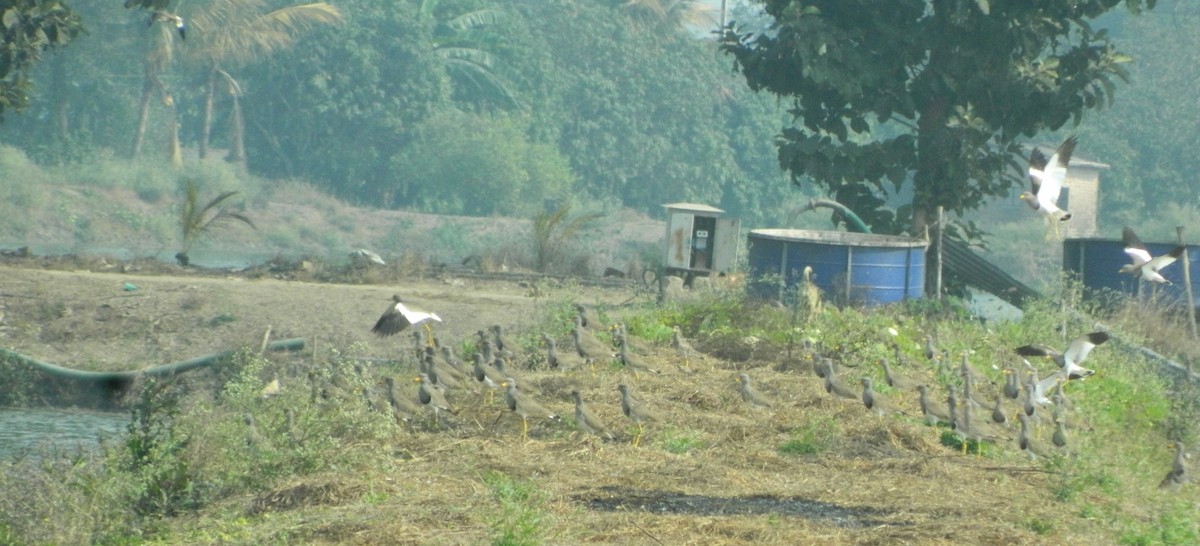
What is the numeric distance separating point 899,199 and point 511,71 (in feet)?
53.6

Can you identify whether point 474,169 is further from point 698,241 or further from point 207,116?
point 698,241

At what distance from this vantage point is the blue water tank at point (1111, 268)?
2230cm

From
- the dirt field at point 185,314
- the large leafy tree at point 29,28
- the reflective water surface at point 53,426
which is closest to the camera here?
the large leafy tree at point 29,28

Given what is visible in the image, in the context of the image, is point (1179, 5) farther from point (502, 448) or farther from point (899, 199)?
point (502, 448)

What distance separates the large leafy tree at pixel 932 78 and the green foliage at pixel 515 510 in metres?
13.7

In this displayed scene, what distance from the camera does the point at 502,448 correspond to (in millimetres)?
11641

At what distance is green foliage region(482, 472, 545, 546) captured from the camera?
834 cm

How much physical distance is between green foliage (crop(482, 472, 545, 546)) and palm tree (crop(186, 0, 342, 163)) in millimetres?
44789

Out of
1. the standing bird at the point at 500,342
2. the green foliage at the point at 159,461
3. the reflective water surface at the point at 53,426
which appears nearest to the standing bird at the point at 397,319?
the standing bird at the point at 500,342

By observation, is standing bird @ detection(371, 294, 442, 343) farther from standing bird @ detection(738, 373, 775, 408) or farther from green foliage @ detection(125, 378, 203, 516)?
green foliage @ detection(125, 378, 203, 516)

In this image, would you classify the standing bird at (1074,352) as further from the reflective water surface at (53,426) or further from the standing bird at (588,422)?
the reflective water surface at (53,426)

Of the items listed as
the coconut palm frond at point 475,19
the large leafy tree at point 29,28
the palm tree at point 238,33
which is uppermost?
the coconut palm frond at point 475,19

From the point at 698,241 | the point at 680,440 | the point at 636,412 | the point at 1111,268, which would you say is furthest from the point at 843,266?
the point at 680,440

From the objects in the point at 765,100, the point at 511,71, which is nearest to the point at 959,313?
the point at 511,71
